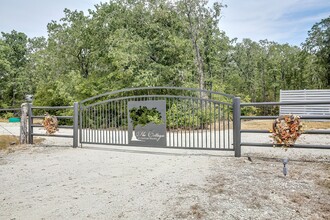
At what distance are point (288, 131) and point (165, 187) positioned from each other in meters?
2.85

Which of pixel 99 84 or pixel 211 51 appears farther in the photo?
pixel 211 51

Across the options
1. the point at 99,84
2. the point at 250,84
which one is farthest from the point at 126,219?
the point at 250,84

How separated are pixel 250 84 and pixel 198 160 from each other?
30754mm

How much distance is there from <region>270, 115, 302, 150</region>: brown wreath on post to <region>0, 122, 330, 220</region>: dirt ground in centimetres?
44

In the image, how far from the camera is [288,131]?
4832 millimetres

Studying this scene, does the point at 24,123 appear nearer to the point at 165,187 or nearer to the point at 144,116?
the point at 144,116

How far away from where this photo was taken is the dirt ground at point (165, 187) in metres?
2.61

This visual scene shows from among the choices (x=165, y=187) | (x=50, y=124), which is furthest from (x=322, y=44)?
(x=165, y=187)

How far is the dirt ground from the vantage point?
2.61m

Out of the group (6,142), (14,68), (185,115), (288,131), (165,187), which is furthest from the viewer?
(14,68)

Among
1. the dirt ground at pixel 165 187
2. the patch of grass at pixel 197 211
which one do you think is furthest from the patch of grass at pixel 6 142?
the patch of grass at pixel 197 211

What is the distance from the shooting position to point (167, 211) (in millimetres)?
2617

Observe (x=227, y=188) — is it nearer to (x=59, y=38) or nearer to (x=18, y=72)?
(x=59, y=38)

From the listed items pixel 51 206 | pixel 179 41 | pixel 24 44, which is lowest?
pixel 51 206
